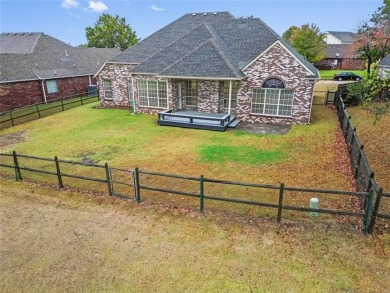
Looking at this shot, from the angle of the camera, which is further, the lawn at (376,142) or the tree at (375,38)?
the tree at (375,38)

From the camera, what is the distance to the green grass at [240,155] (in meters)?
13.5

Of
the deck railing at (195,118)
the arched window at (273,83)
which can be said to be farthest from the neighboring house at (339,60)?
the deck railing at (195,118)

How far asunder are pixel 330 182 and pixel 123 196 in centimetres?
816

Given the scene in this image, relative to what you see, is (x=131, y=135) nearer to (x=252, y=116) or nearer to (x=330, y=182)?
(x=252, y=116)

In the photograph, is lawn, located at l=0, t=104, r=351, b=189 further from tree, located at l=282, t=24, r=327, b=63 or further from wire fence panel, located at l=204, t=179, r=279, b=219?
tree, located at l=282, t=24, r=327, b=63

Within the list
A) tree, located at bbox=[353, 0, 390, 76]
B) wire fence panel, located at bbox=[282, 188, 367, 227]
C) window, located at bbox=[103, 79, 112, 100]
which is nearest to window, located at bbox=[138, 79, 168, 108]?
window, located at bbox=[103, 79, 112, 100]

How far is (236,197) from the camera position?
998 cm

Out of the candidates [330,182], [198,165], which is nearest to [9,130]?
[198,165]

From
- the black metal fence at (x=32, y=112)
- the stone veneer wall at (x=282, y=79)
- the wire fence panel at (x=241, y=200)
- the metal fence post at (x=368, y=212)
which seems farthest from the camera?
the black metal fence at (x=32, y=112)

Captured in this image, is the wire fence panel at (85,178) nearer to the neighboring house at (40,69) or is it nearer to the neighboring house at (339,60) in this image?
the neighboring house at (40,69)

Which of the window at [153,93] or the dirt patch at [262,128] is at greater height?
the window at [153,93]

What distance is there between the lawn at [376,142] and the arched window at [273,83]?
5191mm

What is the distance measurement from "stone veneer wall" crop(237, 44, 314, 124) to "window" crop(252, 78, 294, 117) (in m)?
0.29

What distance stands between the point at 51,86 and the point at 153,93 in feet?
48.8
